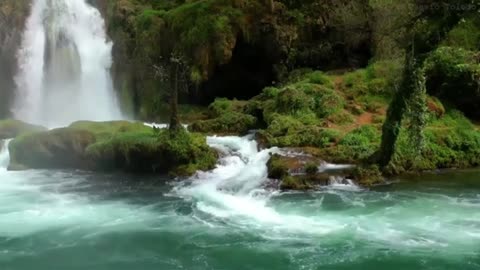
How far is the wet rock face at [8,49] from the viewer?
29453 mm

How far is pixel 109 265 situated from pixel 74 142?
31.0 ft

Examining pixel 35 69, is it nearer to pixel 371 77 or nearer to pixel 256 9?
pixel 256 9

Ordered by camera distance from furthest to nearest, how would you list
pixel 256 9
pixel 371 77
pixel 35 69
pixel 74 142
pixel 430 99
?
pixel 35 69, pixel 256 9, pixel 371 77, pixel 430 99, pixel 74 142

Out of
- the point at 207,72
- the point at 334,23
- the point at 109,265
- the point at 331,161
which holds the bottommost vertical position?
the point at 109,265

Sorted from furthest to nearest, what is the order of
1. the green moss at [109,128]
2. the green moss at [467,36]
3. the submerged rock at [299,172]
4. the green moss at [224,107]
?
the green moss at [467,36], the green moss at [224,107], the green moss at [109,128], the submerged rock at [299,172]

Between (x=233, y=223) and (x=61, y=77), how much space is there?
1832 centimetres

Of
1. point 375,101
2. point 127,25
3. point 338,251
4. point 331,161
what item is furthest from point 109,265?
point 127,25

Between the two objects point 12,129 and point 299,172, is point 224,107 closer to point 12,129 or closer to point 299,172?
point 299,172

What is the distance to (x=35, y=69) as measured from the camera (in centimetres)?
2950

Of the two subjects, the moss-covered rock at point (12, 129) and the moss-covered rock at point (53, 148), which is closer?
the moss-covered rock at point (53, 148)

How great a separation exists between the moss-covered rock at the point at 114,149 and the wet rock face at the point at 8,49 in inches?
371

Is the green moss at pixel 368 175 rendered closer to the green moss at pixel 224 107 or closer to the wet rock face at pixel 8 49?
the green moss at pixel 224 107

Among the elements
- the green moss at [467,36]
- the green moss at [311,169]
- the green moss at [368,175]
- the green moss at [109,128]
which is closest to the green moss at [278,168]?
the green moss at [311,169]

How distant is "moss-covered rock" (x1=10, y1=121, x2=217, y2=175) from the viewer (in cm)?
1931
